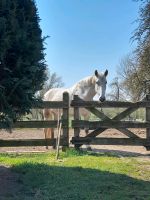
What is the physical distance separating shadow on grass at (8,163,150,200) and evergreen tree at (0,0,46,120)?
123 centimetres

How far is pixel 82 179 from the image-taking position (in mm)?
7781

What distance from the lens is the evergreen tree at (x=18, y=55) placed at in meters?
6.34

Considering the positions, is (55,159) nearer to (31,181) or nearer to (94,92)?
(31,181)

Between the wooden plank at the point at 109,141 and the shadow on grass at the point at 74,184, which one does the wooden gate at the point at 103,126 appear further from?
the shadow on grass at the point at 74,184

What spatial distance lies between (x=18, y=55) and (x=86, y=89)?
26.6 ft

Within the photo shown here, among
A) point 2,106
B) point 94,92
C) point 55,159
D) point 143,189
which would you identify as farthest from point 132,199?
point 94,92

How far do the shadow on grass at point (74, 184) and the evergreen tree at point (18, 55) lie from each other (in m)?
1.23

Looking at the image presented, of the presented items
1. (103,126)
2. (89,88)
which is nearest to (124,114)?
(103,126)

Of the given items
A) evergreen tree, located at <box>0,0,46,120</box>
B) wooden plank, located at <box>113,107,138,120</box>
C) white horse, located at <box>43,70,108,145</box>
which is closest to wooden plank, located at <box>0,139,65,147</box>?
wooden plank, located at <box>113,107,138,120</box>

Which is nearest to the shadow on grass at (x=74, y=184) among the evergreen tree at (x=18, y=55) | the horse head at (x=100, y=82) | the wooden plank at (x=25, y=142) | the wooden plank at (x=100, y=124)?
the evergreen tree at (x=18, y=55)

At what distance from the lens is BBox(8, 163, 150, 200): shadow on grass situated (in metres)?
6.55

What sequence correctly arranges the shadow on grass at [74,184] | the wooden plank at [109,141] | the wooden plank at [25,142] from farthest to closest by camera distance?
the wooden plank at [109,141]
the wooden plank at [25,142]
the shadow on grass at [74,184]

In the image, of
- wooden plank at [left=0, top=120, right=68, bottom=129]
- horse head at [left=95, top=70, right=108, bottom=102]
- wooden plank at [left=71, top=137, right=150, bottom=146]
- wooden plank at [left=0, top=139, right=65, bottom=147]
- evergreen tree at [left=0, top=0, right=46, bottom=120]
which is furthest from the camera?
horse head at [left=95, top=70, right=108, bottom=102]

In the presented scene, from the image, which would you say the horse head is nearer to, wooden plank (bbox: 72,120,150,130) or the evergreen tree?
wooden plank (bbox: 72,120,150,130)
